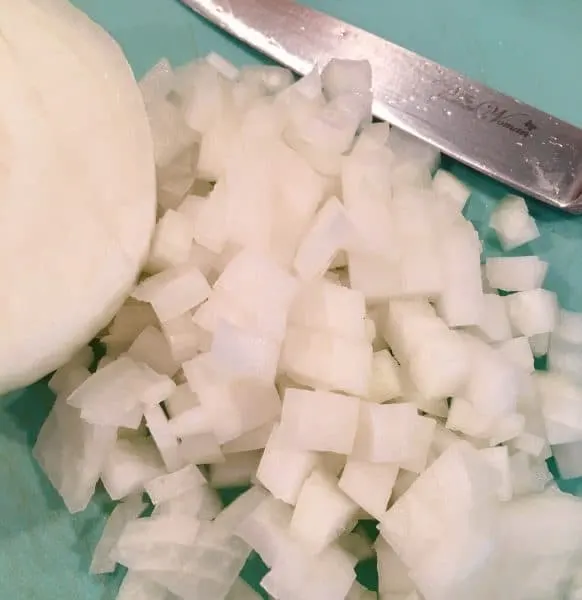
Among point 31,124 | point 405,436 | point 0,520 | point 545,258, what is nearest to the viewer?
point 31,124

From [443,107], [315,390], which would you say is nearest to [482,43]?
[443,107]

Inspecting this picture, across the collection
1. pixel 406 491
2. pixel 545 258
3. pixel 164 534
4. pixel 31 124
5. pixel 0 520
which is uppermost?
pixel 31 124

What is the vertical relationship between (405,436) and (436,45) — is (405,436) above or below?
below

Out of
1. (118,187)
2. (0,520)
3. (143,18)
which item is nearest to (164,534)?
(0,520)

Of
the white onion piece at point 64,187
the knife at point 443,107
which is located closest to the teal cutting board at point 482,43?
the knife at point 443,107

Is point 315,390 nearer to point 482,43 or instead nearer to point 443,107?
point 443,107

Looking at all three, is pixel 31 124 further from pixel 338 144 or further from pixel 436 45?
pixel 436 45
